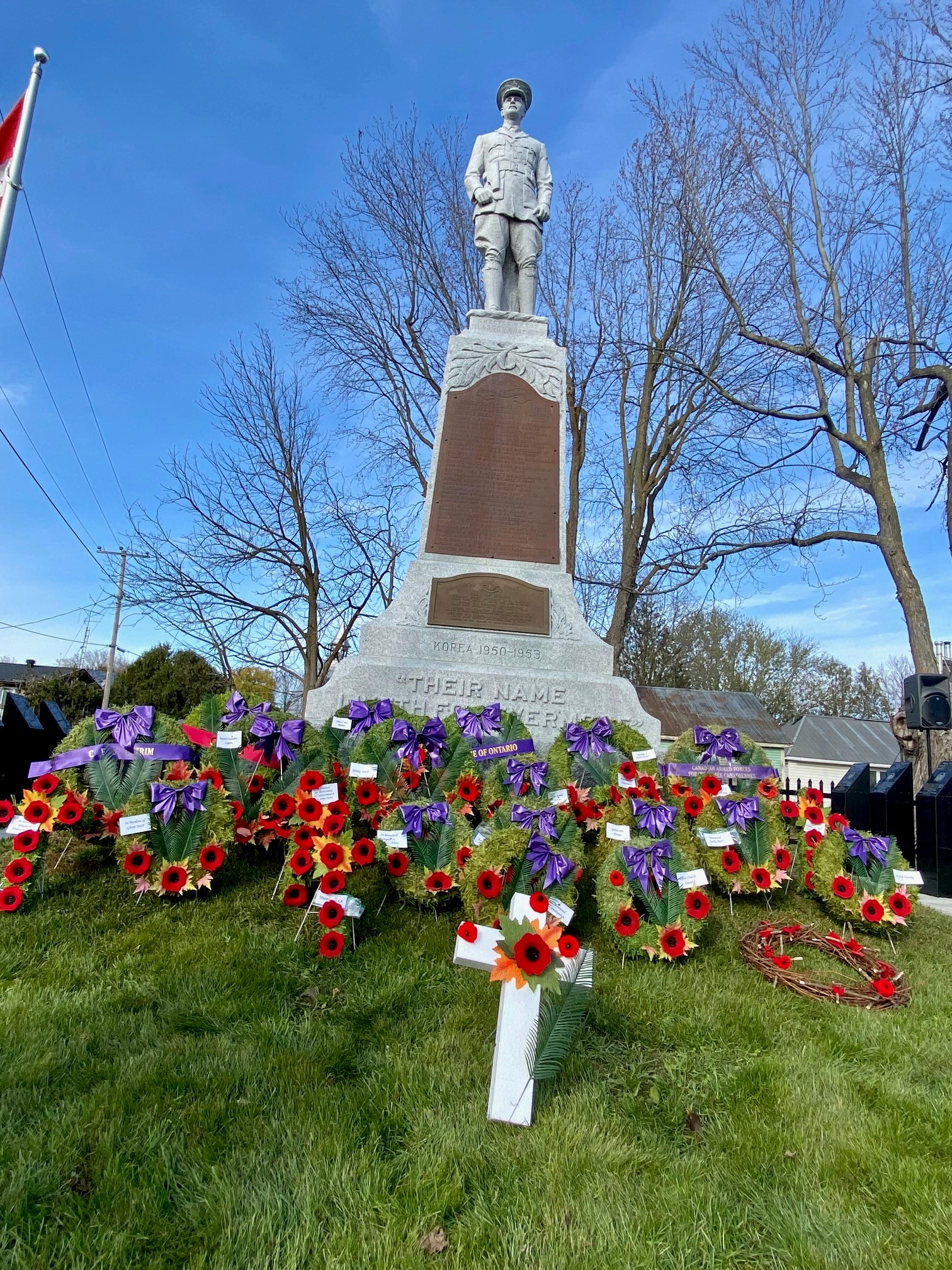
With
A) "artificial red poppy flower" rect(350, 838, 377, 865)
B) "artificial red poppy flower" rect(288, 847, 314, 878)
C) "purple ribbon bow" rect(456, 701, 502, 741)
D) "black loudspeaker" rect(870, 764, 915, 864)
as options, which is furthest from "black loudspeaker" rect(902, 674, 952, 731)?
"artificial red poppy flower" rect(288, 847, 314, 878)

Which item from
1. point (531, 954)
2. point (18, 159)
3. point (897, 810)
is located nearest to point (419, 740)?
point (531, 954)

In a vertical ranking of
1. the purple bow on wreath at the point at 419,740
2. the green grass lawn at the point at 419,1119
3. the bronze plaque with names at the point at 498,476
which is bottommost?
the green grass lawn at the point at 419,1119

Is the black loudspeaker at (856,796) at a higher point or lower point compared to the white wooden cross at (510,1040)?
higher

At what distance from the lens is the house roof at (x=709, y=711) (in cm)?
2483

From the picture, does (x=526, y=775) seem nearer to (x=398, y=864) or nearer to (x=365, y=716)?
(x=398, y=864)

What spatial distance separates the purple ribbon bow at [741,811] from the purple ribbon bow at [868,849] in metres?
0.53

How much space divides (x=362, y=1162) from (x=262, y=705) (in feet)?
10.2

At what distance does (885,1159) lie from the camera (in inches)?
74.3

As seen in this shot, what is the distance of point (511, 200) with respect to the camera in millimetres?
7754

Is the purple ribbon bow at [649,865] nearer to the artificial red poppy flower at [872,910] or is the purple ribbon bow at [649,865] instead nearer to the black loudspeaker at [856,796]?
the artificial red poppy flower at [872,910]

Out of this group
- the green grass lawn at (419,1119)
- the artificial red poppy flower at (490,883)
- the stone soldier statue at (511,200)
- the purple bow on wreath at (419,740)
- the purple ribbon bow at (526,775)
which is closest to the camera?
the green grass lawn at (419,1119)

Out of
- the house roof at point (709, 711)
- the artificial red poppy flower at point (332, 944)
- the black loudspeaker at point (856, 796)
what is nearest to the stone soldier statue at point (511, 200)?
the black loudspeaker at point (856, 796)

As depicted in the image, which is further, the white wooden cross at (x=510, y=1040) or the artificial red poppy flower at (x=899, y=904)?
the artificial red poppy flower at (x=899, y=904)

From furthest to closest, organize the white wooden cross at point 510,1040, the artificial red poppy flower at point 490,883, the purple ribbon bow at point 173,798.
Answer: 1. the purple ribbon bow at point 173,798
2. the artificial red poppy flower at point 490,883
3. the white wooden cross at point 510,1040
